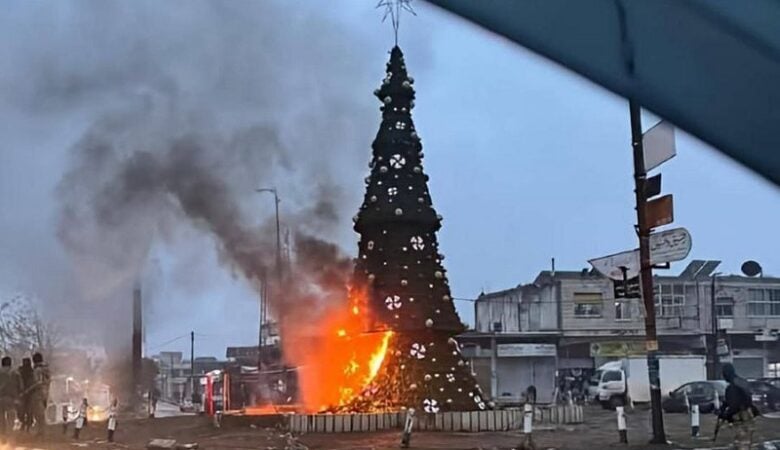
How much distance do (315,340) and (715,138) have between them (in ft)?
71.3

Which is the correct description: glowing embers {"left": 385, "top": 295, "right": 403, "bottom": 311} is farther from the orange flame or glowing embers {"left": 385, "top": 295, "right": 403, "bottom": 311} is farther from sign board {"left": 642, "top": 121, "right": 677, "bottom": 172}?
sign board {"left": 642, "top": 121, "right": 677, "bottom": 172}

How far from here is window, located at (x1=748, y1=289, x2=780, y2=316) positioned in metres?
57.1

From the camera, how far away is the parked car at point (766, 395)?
34406 millimetres

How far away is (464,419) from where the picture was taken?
1853 cm

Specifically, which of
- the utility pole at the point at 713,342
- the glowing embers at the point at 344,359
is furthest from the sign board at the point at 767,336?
the glowing embers at the point at 344,359

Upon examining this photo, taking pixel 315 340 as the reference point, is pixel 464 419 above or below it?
below

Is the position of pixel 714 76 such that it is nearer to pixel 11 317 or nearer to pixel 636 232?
pixel 636 232

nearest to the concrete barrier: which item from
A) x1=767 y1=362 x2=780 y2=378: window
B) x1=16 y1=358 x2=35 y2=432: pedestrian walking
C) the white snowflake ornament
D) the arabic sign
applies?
the white snowflake ornament

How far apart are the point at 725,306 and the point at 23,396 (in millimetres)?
46621

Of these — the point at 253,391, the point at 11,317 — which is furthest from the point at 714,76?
the point at 11,317

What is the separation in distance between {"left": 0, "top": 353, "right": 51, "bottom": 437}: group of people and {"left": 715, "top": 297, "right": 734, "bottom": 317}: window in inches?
1793

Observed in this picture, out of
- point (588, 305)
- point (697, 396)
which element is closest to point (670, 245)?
point (697, 396)

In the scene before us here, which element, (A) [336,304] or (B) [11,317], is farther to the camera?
(B) [11,317]

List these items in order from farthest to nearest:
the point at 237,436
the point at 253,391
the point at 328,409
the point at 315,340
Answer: the point at 253,391
the point at 315,340
the point at 328,409
the point at 237,436
